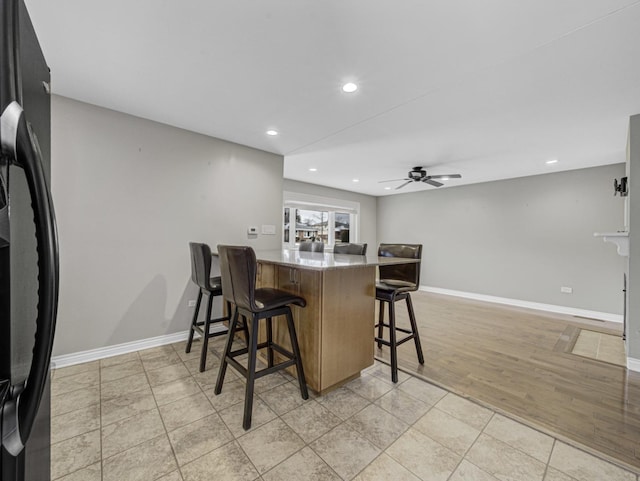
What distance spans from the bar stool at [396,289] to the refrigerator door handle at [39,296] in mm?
2045

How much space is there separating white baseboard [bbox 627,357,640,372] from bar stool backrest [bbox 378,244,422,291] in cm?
210

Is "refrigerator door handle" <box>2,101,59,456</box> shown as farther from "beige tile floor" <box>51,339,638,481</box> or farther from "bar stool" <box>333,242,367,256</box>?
"bar stool" <box>333,242,367,256</box>

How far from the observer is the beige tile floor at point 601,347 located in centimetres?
283

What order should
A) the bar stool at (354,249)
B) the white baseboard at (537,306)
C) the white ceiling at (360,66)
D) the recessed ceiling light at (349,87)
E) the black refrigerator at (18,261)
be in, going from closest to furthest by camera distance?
the black refrigerator at (18,261)
the white ceiling at (360,66)
the recessed ceiling light at (349,87)
the bar stool at (354,249)
the white baseboard at (537,306)

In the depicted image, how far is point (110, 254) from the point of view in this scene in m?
2.64

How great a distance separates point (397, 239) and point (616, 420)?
5.39 meters

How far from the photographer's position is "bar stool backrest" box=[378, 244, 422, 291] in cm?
259

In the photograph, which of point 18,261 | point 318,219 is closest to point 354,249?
point 18,261

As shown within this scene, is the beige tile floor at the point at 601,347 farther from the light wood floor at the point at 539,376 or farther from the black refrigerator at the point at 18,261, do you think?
the black refrigerator at the point at 18,261

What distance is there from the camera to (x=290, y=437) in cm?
160

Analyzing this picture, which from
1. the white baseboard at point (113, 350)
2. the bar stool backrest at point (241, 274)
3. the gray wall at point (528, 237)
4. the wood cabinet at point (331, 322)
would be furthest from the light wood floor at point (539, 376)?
the white baseboard at point (113, 350)

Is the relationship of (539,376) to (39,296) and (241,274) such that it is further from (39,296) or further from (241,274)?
(39,296)

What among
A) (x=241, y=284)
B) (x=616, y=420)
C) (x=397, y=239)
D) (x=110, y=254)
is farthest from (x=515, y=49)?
(x=397, y=239)

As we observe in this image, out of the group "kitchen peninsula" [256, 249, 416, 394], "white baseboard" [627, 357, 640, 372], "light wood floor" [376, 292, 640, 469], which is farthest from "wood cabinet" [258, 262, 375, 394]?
"white baseboard" [627, 357, 640, 372]
